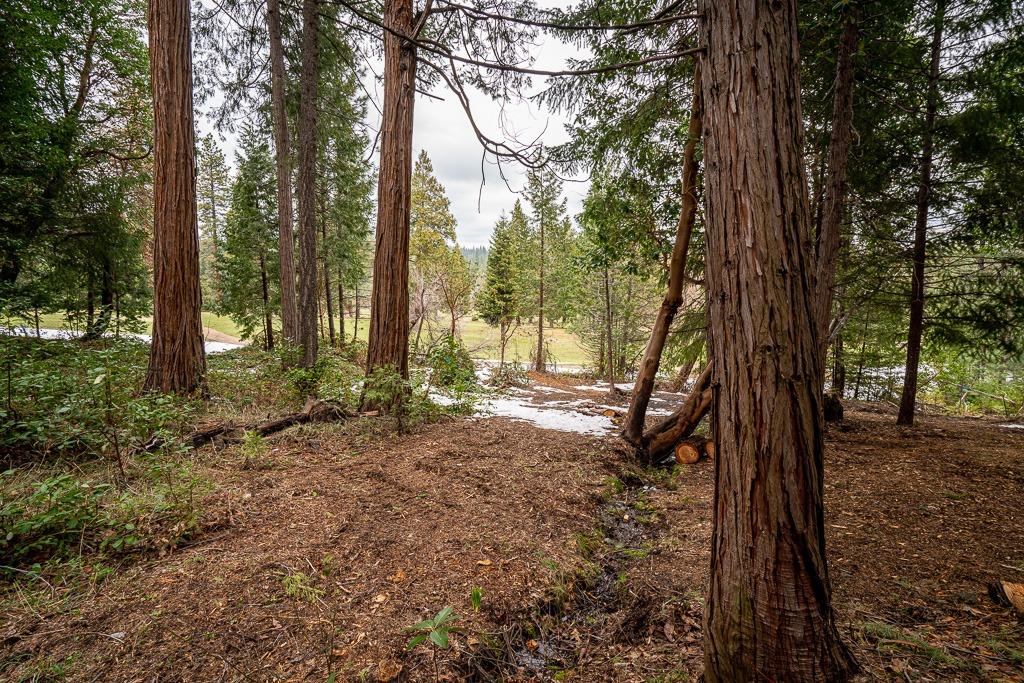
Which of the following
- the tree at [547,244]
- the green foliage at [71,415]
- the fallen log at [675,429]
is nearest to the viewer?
the green foliage at [71,415]

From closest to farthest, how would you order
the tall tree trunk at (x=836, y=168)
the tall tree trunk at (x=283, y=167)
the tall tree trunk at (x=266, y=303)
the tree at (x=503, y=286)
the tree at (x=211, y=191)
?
the tall tree trunk at (x=836, y=168) → the tall tree trunk at (x=283, y=167) → the tall tree trunk at (x=266, y=303) → the tree at (x=503, y=286) → the tree at (x=211, y=191)

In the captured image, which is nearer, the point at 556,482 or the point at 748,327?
the point at 748,327

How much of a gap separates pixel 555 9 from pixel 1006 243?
7.31m

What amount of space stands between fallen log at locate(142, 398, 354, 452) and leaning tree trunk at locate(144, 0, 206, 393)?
1.32 m

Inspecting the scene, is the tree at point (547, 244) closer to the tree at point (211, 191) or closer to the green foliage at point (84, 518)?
the green foliage at point (84, 518)

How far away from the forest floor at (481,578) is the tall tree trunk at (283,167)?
5.72m

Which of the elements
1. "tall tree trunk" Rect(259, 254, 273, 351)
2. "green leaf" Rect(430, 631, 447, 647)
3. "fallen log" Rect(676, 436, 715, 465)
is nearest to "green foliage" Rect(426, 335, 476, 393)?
"fallen log" Rect(676, 436, 715, 465)

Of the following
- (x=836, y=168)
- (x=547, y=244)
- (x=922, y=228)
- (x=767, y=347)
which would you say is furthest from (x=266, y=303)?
(x=922, y=228)

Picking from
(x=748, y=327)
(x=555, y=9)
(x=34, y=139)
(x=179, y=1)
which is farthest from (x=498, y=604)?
(x=34, y=139)

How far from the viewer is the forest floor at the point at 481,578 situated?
1791 millimetres

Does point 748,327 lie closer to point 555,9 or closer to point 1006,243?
point 555,9

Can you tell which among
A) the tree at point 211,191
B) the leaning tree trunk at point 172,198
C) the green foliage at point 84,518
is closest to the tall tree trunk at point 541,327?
the leaning tree trunk at point 172,198

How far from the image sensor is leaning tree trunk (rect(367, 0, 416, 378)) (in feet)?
15.6

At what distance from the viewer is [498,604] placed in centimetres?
231
